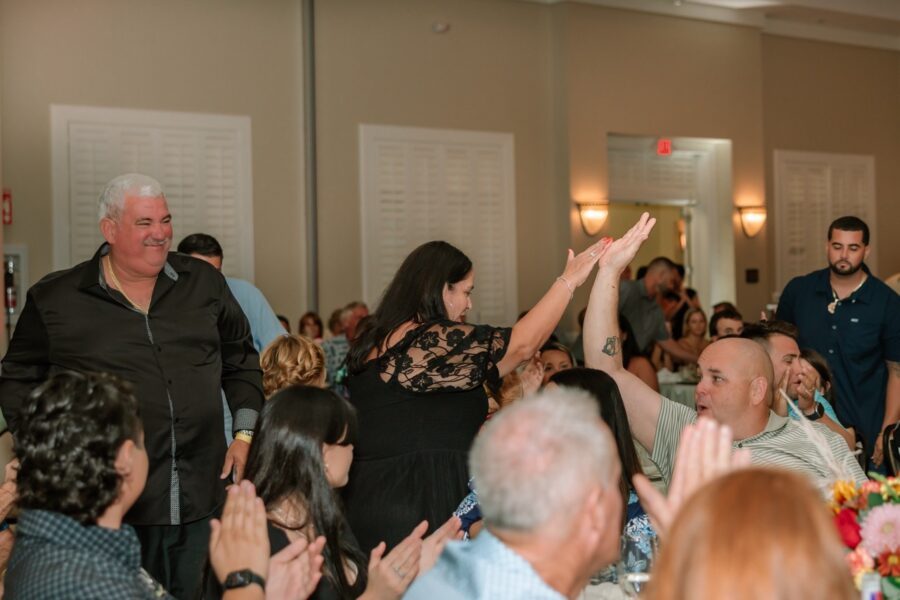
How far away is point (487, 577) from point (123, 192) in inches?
81.9

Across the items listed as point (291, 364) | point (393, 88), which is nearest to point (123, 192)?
point (291, 364)

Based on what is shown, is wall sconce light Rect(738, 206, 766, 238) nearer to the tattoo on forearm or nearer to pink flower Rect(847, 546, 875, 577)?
the tattoo on forearm

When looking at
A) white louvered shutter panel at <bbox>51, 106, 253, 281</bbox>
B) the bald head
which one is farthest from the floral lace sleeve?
white louvered shutter panel at <bbox>51, 106, 253, 281</bbox>

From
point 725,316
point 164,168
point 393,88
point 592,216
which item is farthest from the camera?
point 592,216

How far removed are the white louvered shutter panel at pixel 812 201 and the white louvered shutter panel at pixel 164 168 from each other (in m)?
5.75

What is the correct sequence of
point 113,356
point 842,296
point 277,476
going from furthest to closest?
point 842,296, point 113,356, point 277,476

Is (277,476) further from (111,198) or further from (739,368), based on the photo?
(739,368)

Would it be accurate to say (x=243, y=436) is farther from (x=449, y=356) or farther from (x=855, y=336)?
(x=855, y=336)

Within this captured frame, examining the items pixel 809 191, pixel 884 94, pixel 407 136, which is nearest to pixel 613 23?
pixel 407 136

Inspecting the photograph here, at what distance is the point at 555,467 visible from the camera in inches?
64.2

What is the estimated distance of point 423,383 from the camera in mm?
3418

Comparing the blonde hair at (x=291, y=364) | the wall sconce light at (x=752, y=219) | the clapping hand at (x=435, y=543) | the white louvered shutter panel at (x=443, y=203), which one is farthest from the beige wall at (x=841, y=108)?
the clapping hand at (x=435, y=543)

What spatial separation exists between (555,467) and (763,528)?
426mm

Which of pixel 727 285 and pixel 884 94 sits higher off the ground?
pixel 884 94
